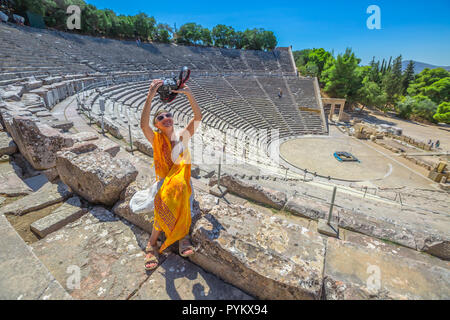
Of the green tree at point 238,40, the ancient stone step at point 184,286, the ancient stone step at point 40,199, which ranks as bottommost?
the ancient stone step at point 184,286

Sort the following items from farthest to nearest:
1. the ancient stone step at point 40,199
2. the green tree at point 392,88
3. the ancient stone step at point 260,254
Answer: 1. the green tree at point 392,88
2. the ancient stone step at point 40,199
3. the ancient stone step at point 260,254

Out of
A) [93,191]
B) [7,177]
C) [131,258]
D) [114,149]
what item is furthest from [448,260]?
[7,177]

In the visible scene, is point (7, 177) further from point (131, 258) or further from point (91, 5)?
point (91, 5)

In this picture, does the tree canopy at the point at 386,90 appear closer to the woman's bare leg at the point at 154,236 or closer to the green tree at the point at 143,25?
the green tree at the point at 143,25

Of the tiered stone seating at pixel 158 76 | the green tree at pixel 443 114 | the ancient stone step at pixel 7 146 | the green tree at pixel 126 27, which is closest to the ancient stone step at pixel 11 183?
the ancient stone step at pixel 7 146

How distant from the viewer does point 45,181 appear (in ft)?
11.5

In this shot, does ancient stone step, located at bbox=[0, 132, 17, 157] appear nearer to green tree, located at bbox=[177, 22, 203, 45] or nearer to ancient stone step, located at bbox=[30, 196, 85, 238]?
ancient stone step, located at bbox=[30, 196, 85, 238]

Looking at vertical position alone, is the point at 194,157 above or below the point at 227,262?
below

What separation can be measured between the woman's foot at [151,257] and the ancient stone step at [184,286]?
0.26 feet

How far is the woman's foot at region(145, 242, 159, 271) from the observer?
2156 millimetres

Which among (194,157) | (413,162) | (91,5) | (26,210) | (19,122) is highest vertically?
(91,5)

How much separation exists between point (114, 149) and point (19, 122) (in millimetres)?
1561

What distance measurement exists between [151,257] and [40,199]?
6.21 ft

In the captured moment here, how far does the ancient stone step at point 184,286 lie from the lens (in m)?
1.96
